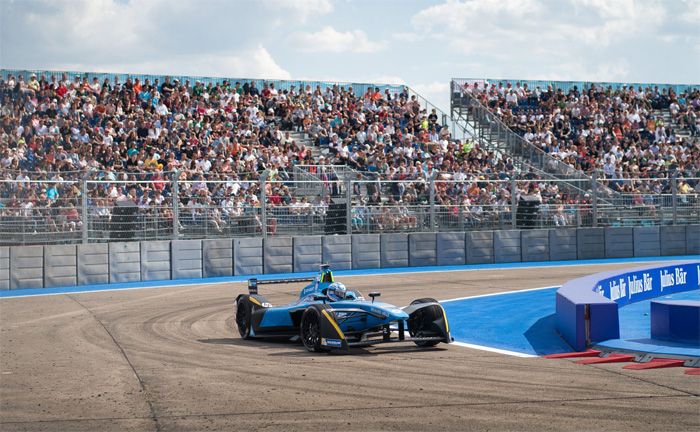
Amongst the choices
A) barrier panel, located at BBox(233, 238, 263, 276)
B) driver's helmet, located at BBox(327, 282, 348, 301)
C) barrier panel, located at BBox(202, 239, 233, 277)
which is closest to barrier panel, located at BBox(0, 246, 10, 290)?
barrier panel, located at BBox(202, 239, 233, 277)

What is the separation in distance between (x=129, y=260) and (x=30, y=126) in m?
6.06

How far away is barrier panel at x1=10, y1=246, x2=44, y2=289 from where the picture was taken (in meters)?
19.4

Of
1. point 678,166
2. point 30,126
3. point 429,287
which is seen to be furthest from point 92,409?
point 678,166

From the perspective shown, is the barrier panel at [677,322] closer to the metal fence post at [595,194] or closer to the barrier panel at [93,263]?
the barrier panel at [93,263]

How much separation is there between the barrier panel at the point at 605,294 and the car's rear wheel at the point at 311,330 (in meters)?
2.98

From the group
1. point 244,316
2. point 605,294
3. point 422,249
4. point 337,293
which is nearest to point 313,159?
point 422,249

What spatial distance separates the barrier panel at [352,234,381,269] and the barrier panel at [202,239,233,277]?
3199 millimetres

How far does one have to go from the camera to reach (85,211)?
20312 millimetres

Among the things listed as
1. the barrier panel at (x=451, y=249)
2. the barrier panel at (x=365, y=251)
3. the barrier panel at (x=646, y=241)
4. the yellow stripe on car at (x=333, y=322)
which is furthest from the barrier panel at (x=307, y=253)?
the yellow stripe on car at (x=333, y=322)

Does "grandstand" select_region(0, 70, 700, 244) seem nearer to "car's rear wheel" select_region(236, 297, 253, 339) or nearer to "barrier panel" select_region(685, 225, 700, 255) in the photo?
"barrier panel" select_region(685, 225, 700, 255)

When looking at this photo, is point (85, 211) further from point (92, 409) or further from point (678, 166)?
point (678, 166)

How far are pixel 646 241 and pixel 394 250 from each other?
774 centimetres

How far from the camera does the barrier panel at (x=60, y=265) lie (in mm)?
19781

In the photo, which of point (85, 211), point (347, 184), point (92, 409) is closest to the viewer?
point (92, 409)
